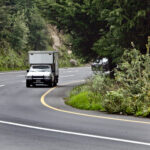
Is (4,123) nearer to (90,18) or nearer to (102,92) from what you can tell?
(102,92)

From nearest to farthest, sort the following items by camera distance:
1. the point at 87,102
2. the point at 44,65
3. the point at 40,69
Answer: the point at 87,102
the point at 40,69
the point at 44,65

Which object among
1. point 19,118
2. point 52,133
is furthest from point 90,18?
point 52,133

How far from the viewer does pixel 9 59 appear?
6450cm

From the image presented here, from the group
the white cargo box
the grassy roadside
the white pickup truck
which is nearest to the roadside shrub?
the grassy roadside

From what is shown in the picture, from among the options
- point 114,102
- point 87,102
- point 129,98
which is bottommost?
point 87,102

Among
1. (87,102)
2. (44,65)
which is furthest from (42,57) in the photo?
(87,102)

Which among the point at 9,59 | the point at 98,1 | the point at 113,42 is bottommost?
the point at 9,59

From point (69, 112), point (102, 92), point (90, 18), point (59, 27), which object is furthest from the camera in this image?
point (59, 27)

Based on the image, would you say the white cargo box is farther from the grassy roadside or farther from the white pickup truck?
the grassy roadside

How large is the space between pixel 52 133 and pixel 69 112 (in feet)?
17.8

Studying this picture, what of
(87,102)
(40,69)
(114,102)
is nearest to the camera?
(114,102)

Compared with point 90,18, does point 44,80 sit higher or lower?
lower

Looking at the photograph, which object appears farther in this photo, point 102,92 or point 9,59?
point 9,59

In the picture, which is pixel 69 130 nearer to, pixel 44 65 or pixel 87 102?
pixel 87 102
